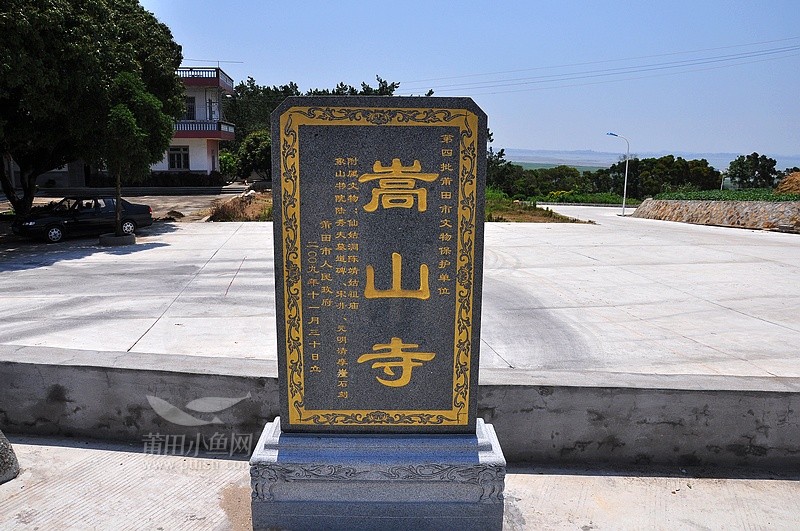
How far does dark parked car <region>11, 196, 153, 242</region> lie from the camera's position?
17.2 metres

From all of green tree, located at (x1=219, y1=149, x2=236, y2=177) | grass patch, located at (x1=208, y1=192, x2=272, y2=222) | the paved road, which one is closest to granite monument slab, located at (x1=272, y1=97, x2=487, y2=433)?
the paved road

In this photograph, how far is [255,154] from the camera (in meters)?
44.5

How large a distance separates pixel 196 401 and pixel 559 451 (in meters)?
2.72

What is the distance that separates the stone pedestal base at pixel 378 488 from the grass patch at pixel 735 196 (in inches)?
1024

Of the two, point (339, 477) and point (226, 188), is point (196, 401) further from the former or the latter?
point (226, 188)

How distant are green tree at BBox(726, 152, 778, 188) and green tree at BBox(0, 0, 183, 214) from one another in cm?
5250

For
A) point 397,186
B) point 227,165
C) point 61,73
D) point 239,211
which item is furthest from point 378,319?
point 227,165

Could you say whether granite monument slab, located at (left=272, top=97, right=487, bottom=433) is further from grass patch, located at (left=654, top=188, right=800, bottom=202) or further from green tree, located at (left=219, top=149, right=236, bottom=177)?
green tree, located at (left=219, top=149, right=236, bottom=177)

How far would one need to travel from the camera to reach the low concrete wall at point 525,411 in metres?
4.62

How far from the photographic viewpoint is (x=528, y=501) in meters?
4.26

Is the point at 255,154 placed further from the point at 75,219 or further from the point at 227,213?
the point at 75,219

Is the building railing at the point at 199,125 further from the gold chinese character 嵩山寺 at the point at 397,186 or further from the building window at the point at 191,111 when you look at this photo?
the gold chinese character 嵩山寺 at the point at 397,186

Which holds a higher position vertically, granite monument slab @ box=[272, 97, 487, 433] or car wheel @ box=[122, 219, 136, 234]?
granite monument slab @ box=[272, 97, 487, 433]

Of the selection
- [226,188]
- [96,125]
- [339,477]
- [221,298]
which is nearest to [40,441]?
[339,477]
